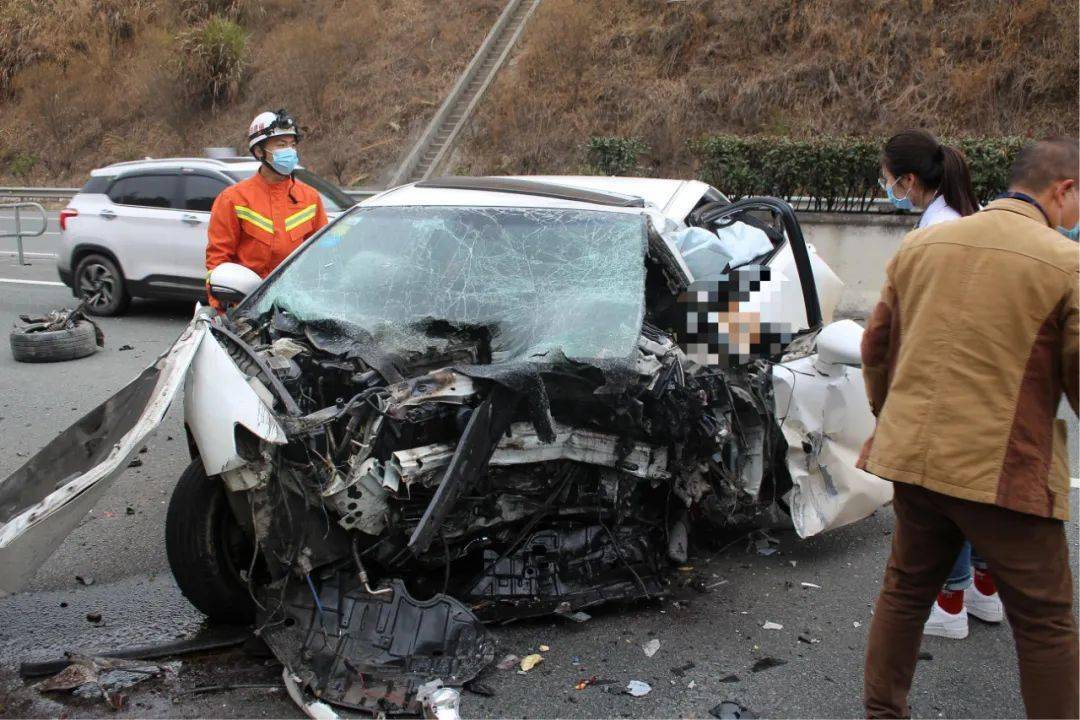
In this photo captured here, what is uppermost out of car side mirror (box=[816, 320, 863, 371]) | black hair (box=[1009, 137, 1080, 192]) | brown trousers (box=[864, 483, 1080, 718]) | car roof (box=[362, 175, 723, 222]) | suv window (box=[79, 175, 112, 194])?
black hair (box=[1009, 137, 1080, 192])

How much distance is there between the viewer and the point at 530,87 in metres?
23.9

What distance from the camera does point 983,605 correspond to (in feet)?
12.1

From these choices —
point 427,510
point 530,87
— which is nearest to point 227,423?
point 427,510

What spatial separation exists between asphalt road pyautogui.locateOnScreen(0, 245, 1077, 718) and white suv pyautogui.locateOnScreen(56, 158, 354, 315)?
5.00 m

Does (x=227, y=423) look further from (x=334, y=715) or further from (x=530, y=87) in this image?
(x=530, y=87)

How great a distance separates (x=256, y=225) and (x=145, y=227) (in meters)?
5.02

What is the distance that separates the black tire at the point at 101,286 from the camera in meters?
9.81

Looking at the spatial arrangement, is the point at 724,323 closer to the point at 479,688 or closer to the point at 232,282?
the point at 479,688

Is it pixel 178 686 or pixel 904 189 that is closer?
pixel 178 686

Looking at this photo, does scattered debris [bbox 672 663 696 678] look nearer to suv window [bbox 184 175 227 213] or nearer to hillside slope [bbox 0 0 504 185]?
suv window [bbox 184 175 227 213]

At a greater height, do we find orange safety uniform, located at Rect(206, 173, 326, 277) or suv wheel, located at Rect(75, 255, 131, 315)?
orange safety uniform, located at Rect(206, 173, 326, 277)

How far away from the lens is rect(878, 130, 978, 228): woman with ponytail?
3.71m

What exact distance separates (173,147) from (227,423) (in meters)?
28.9

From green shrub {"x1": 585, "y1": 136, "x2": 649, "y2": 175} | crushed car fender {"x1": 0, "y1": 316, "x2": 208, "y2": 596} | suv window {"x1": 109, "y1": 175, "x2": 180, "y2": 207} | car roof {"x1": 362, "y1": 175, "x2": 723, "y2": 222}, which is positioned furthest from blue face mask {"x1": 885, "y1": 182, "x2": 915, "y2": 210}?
green shrub {"x1": 585, "y1": 136, "x2": 649, "y2": 175}
